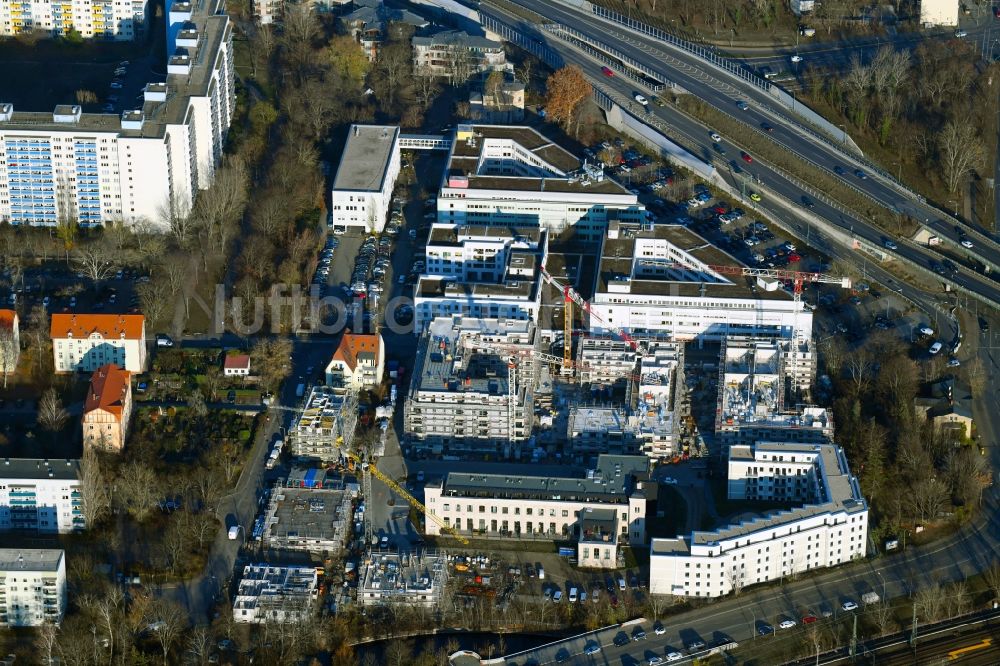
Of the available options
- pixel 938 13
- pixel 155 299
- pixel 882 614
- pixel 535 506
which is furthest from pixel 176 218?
pixel 938 13

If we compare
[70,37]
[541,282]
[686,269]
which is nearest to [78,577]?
[541,282]

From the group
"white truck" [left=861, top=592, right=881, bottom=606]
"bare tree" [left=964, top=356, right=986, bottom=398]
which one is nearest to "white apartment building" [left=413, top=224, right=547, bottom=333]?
"bare tree" [left=964, top=356, right=986, bottom=398]

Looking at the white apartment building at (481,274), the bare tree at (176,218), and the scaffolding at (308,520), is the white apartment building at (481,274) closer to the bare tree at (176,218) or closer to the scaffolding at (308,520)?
the bare tree at (176,218)

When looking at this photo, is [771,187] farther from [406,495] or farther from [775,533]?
[406,495]

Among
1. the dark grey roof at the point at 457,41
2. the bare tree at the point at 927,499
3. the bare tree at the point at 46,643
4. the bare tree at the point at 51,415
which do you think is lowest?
the bare tree at the point at 46,643

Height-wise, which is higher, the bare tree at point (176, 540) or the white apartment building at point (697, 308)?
the white apartment building at point (697, 308)

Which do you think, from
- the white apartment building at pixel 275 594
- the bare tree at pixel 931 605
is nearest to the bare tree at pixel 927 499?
the bare tree at pixel 931 605

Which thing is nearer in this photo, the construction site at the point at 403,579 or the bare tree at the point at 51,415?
the construction site at the point at 403,579
